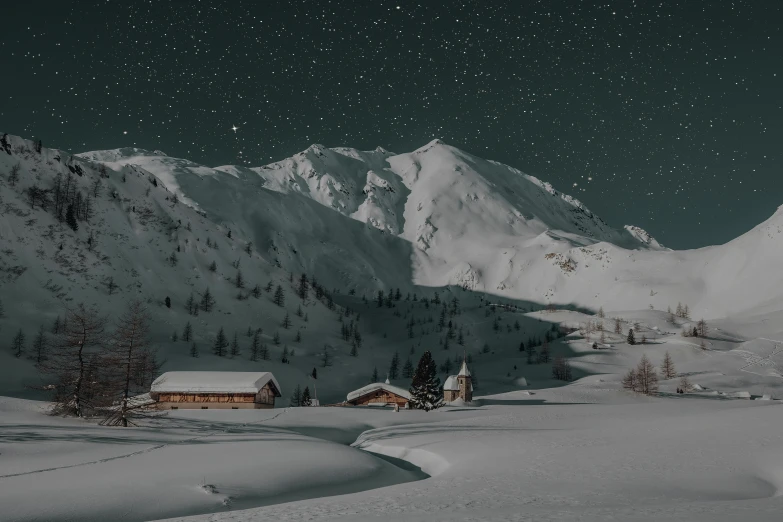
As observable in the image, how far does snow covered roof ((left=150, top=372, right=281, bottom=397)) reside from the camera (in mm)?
70938

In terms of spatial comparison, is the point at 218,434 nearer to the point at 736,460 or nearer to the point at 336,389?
the point at 736,460

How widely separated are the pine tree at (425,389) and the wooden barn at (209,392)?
2243 cm

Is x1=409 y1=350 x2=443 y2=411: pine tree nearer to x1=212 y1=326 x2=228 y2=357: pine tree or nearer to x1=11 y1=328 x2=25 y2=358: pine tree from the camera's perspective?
x1=212 y1=326 x2=228 y2=357: pine tree

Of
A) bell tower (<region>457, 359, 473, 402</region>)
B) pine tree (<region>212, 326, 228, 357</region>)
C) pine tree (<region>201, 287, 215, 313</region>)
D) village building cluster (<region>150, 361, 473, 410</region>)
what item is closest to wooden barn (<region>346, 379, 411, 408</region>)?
bell tower (<region>457, 359, 473, 402</region>)

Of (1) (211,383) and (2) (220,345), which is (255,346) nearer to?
(2) (220,345)

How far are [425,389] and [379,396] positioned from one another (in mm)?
17112

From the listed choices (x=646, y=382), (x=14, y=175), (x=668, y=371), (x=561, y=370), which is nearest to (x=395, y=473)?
(x=646, y=382)

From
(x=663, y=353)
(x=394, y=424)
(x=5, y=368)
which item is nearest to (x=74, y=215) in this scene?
(x=5, y=368)

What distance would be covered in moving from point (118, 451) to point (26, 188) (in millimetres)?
190284

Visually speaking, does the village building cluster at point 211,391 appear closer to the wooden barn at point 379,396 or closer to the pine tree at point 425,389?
the pine tree at point 425,389

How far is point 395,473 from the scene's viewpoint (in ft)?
97.3

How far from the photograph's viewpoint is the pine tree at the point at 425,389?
80062 millimetres

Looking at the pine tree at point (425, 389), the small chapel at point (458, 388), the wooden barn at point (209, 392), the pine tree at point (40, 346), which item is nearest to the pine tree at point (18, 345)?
the pine tree at point (40, 346)

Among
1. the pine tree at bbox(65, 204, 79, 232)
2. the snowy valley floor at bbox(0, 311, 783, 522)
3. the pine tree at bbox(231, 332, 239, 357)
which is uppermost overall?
the pine tree at bbox(65, 204, 79, 232)
